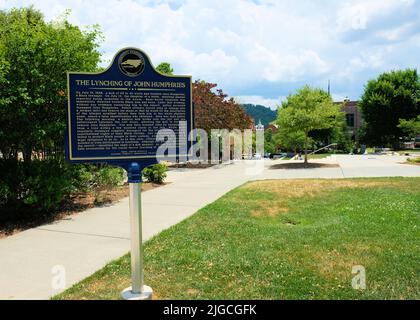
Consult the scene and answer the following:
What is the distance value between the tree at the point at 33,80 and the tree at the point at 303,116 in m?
14.5

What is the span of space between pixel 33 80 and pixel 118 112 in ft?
14.5

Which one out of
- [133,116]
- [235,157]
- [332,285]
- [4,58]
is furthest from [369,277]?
[235,157]

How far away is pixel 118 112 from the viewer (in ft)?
16.2

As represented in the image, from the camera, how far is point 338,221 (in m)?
7.82

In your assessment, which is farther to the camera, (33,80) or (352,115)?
(352,115)

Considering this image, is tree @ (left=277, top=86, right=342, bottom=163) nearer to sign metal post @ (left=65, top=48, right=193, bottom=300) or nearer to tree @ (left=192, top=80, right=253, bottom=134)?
tree @ (left=192, top=80, right=253, bottom=134)

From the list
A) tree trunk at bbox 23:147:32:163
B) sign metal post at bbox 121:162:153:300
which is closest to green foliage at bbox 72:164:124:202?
tree trunk at bbox 23:147:32:163

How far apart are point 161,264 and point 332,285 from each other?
2265 millimetres

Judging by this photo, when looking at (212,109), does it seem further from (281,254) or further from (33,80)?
(281,254)

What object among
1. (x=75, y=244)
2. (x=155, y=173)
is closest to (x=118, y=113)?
(x=75, y=244)

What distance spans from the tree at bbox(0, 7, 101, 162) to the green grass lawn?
12.2ft

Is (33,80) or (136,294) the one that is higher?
(33,80)
